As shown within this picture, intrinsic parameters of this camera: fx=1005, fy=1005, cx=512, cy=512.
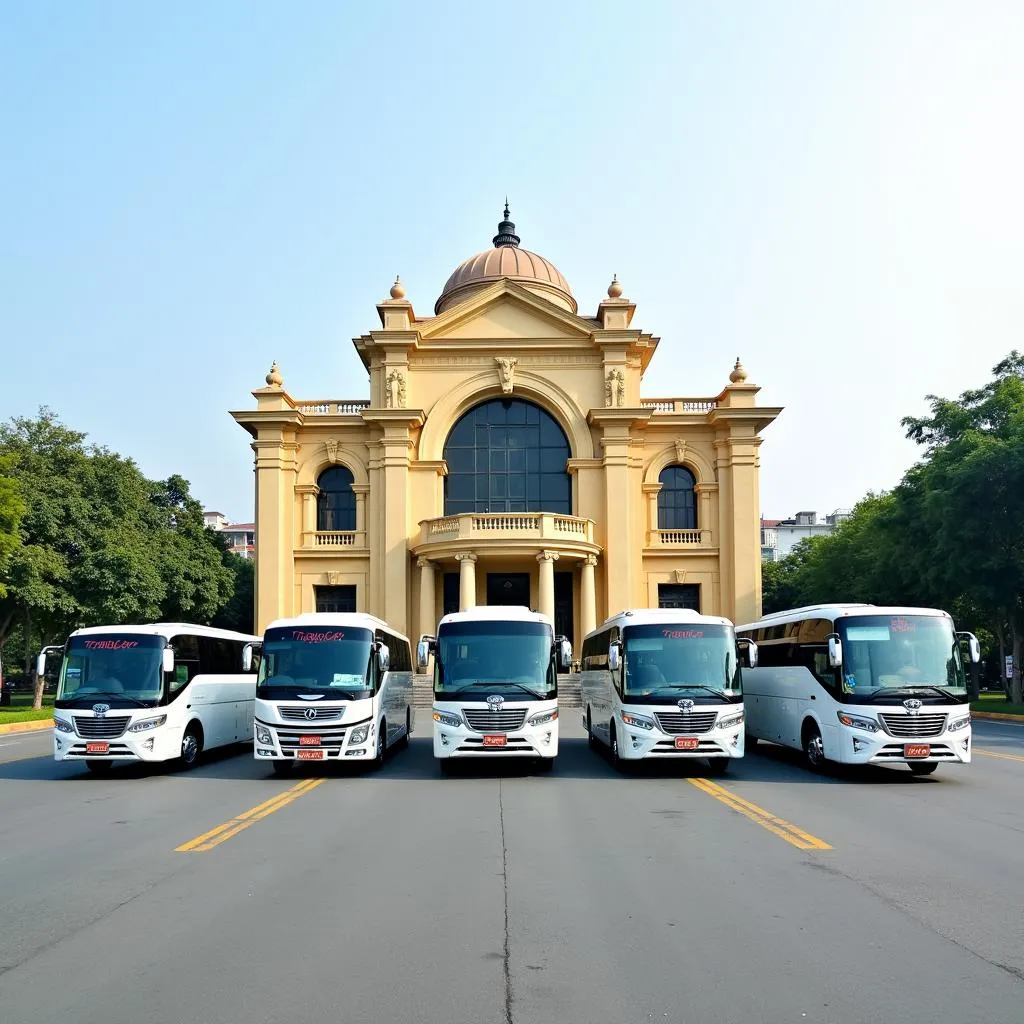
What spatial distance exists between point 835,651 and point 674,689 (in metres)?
2.52

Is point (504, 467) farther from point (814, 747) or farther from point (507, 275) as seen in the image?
point (814, 747)

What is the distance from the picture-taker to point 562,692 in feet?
121

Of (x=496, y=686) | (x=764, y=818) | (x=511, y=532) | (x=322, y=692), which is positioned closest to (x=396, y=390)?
(x=511, y=532)

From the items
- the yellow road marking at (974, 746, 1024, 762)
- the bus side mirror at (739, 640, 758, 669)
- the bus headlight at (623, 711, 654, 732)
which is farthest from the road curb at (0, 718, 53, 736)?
the yellow road marking at (974, 746, 1024, 762)

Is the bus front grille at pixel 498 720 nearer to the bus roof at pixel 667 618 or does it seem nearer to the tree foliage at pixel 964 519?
the bus roof at pixel 667 618

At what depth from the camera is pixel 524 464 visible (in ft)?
142

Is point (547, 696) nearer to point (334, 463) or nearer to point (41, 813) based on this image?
point (41, 813)

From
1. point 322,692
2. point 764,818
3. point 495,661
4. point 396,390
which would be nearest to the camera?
point 764,818

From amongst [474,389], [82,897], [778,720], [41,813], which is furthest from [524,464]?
[82,897]

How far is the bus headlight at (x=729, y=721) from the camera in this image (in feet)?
51.1

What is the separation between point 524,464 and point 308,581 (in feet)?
34.4

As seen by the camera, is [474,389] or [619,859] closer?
[619,859]

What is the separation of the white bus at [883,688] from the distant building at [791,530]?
109 m

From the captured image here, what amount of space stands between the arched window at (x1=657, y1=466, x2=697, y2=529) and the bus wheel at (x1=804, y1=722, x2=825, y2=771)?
26977mm
